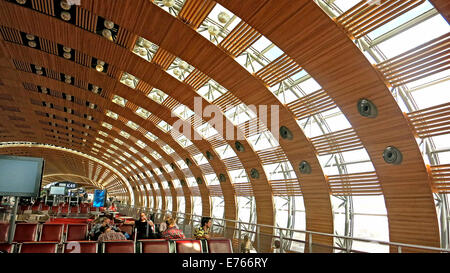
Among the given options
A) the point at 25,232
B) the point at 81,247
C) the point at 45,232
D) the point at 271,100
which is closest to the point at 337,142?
the point at 271,100

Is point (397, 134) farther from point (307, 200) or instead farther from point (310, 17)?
point (307, 200)

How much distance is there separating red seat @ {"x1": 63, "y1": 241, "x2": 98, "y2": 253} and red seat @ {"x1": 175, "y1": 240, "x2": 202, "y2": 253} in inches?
53.9

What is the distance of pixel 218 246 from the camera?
5.62 meters

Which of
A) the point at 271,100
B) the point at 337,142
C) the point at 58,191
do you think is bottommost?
the point at 58,191

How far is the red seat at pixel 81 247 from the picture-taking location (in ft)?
15.6


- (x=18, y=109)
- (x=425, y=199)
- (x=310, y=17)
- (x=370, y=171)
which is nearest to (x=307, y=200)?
(x=370, y=171)

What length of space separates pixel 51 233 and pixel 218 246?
4534 millimetres

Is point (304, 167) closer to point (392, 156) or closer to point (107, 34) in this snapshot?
point (392, 156)

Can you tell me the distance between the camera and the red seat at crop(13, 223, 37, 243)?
7.03 metres

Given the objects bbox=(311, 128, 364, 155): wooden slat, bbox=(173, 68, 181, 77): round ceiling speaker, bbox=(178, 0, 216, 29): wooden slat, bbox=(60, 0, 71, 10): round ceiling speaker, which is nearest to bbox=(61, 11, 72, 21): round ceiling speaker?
bbox=(60, 0, 71, 10): round ceiling speaker

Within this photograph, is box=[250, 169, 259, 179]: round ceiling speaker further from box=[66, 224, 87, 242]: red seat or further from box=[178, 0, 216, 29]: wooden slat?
box=[66, 224, 87, 242]: red seat

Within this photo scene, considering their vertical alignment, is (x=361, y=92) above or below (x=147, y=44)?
below

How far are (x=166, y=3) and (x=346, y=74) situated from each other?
5680 mm
